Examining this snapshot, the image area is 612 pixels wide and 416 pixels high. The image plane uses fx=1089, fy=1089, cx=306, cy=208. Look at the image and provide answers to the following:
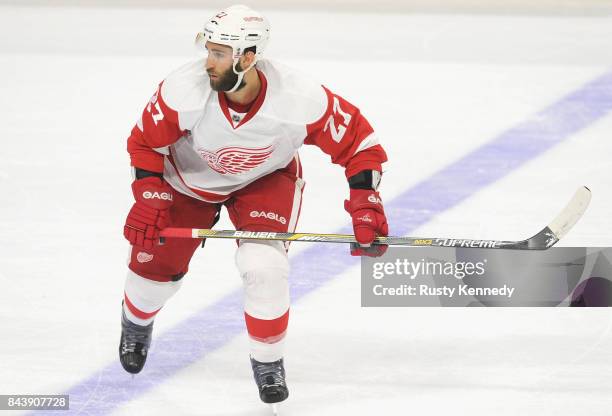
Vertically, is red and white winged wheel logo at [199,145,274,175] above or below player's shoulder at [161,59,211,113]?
below

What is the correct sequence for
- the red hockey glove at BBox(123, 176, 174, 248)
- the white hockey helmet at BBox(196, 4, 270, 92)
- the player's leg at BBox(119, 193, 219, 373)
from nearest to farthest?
the white hockey helmet at BBox(196, 4, 270, 92) < the red hockey glove at BBox(123, 176, 174, 248) < the player's leg at BBox(119, 193, 219, 373)

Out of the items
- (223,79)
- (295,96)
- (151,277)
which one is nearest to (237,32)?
(223,79)

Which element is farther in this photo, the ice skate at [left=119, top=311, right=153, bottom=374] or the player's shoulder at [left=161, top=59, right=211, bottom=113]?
the ice skate at [left=119, top=311, right=153, bottom=374]

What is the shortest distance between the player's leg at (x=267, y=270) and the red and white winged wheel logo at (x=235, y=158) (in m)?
0.12

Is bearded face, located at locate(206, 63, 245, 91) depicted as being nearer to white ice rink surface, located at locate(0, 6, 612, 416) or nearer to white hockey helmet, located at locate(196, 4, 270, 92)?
white hockey helmet, located at locate(196, 4, 270, 92)

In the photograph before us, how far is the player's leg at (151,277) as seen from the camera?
337 cm

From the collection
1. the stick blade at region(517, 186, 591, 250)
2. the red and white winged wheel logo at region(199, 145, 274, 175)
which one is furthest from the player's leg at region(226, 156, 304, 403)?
the stick blade at region(517, 186, 591, 250)

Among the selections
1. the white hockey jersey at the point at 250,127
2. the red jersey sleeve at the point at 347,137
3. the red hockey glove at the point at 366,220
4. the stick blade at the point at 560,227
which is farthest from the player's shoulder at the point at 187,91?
the stick blade at the point at 560,227

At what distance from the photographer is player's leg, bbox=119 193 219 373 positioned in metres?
3.37

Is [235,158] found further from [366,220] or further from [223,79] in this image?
[366,220]

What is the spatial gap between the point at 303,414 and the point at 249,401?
180 mm

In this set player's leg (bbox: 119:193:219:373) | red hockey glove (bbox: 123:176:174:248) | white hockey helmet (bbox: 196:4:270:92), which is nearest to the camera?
white hockey helmet (bbox: 196:4:270:92)

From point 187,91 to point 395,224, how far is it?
4.89ft

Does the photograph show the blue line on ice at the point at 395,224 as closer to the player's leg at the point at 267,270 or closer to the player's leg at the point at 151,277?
the player's leg at the point at 151,277
